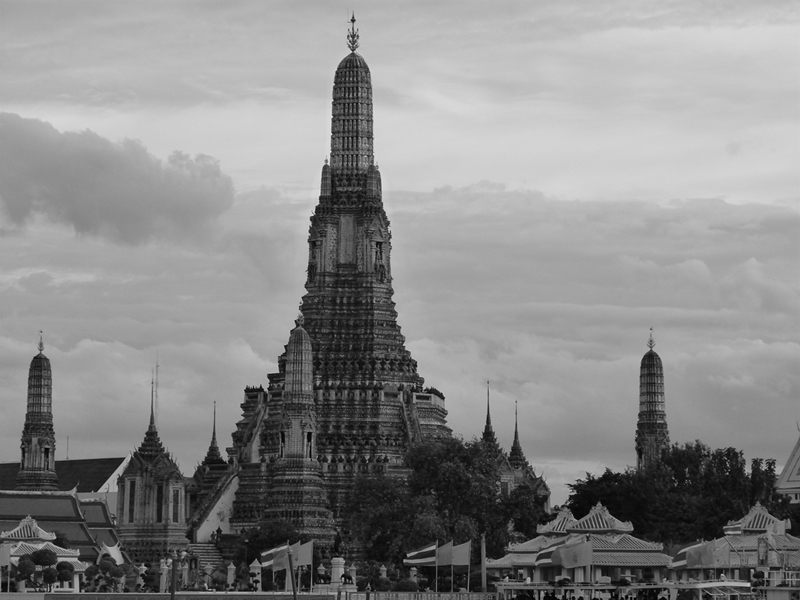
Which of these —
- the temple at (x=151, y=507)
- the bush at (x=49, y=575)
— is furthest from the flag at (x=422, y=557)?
the temple at (x=151, y=507)

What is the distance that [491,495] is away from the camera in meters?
142

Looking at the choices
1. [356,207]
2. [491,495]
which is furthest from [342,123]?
[491,495]

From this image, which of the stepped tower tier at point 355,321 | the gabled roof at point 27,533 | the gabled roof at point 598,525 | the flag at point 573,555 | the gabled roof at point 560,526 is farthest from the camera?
the stepped tower tier at point 355,321

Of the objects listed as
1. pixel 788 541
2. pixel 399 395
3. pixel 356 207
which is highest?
pixel 356 207

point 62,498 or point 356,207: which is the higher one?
point 356,207

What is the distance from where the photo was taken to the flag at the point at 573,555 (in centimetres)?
10906

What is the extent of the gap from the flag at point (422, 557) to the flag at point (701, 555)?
15.9 metres

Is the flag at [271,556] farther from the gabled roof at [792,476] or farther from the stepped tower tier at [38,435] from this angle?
the stepped tower tier at [38,435]

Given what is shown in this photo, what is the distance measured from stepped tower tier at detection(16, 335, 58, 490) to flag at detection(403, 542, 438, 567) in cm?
4941

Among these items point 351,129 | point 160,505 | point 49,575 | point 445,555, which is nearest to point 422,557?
point 445,555

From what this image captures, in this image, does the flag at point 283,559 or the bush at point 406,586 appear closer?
the flag at point 283,559

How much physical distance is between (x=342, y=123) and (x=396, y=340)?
17041 mm

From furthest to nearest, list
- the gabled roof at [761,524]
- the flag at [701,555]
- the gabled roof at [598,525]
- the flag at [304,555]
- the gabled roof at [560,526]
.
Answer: the gabled roof at [560,526]
the gabled roof at [761,524]
the gabled roof at [598,525]
the flag at [304,555]
the flag at [701,555]

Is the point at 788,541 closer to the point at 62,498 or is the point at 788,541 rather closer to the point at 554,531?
the point at 554,531
